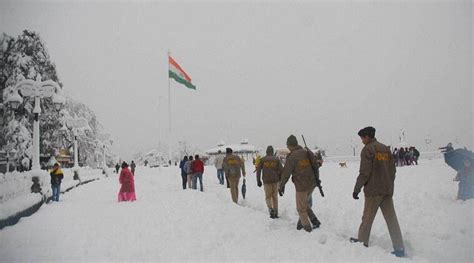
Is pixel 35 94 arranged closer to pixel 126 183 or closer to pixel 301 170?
pixel 126 183

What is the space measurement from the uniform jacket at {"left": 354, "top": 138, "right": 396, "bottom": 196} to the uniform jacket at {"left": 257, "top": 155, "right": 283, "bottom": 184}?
3.31 m

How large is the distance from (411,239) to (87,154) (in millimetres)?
57642

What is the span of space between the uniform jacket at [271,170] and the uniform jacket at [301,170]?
1686 millimetres

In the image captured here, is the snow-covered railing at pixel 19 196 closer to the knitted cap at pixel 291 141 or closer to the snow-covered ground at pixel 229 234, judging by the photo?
the snow-covered ground at pixel 229 234

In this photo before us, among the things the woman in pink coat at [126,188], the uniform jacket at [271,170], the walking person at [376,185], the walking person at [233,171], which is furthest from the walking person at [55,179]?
the walking person at [376,185]

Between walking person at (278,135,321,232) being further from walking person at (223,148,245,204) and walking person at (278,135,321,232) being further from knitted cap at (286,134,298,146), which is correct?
walking person at (223,148,245,204)

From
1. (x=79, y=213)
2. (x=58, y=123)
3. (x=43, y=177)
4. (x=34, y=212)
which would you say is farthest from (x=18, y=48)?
(x=79, y=213)

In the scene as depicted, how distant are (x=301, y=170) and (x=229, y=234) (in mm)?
2093

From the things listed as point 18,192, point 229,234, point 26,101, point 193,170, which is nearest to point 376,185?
point 229,234

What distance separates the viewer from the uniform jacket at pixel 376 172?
19.6 ft

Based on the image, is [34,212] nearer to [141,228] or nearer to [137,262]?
[141,228]

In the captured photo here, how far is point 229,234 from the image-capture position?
23.6ft

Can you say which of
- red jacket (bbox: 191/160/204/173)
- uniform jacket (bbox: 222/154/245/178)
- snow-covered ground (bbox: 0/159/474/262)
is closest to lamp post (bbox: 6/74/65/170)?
snow-covered ground (bbox: 0/159/474/262)

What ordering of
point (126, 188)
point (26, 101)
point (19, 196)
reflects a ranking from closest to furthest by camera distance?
point (19, 196) → point (126, 188) → point (26, 101)
